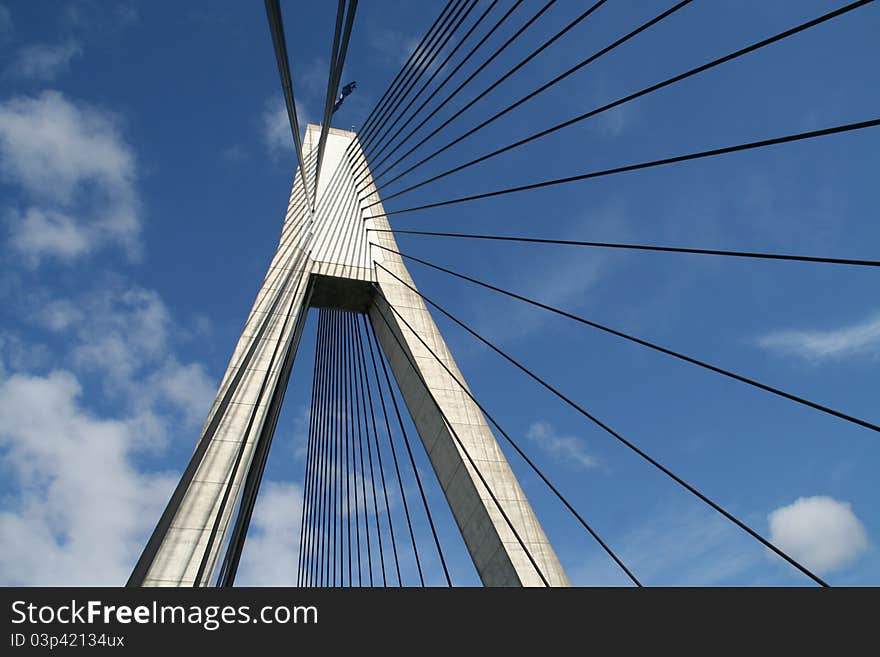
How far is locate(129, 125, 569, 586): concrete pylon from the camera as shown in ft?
24.4

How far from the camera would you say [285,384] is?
11008 millimetres

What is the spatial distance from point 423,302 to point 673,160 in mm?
6353

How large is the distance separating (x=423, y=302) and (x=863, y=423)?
7847mm

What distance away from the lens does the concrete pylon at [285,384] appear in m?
7.45

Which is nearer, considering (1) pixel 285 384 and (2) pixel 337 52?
(2) pixel 337 52
